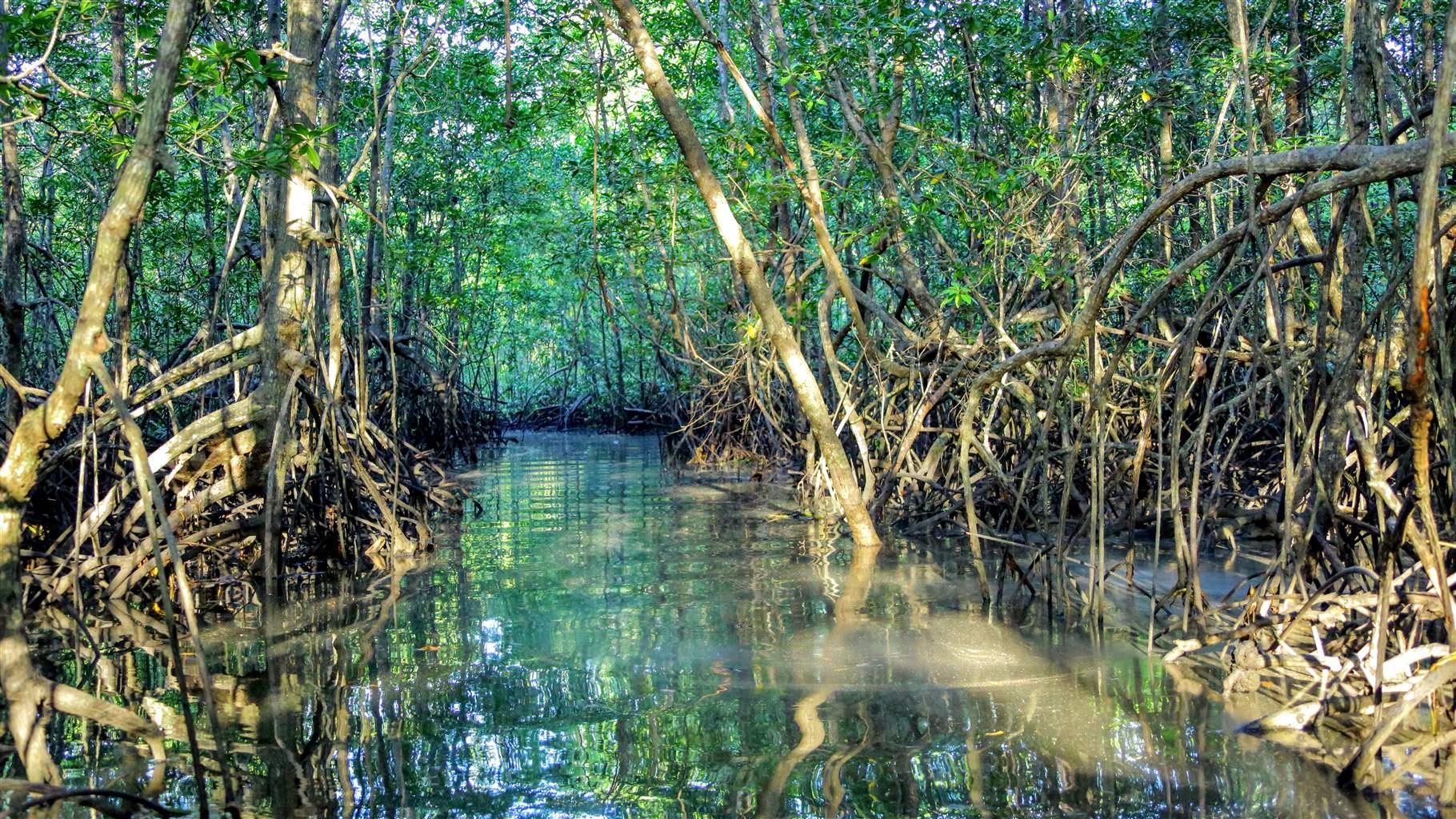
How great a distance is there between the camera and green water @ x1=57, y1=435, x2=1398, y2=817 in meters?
2.78

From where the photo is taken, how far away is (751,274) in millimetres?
5840

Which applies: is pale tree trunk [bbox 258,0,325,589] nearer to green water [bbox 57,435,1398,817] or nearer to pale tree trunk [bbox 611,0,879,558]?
green water [bbox 57,435,1398,817]

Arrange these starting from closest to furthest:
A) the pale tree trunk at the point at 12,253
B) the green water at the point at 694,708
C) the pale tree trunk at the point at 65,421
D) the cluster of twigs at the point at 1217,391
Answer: the pale tree trunk at the point at 65,421 → the green water at the point at 694,708 → the cluster of twigs at the point at 1217,391 → the pale tree trunk at the point at 12,253

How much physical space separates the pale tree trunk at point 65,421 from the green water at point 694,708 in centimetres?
41

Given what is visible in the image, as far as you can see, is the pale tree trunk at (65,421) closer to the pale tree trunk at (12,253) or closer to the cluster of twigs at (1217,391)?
the cluster of twigs at (1217,391)

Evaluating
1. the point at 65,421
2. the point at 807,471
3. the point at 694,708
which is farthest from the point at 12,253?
the point at 807,471

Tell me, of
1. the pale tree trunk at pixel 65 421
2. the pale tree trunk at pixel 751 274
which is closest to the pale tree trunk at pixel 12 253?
the pale tree trunk at pixel 751 274

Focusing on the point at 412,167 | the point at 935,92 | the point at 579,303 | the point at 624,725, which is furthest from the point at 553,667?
the point at 579,303

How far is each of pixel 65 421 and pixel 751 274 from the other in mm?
3724

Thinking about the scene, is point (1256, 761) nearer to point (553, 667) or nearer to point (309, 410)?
point (553, 667)

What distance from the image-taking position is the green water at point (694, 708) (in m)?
2.78

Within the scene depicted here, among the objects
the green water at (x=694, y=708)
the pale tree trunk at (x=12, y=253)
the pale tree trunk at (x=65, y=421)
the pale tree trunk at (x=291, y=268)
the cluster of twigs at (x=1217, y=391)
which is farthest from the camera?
Result: the pale tree trunk at (x=12, y=253)

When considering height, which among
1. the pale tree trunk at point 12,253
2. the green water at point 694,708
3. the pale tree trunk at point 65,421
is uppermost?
the pale tree trunk at point 12,253

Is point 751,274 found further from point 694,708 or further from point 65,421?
point 65,421
